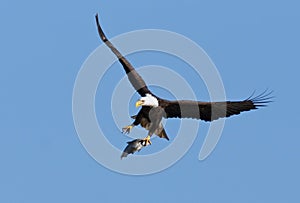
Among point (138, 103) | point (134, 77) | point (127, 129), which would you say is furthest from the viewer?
point (134, 77)

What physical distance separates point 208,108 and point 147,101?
3.63 ft

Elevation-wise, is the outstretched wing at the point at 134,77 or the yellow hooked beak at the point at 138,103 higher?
the outstretched wing at the point at 134,77

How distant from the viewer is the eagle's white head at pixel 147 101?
34497 millimetres

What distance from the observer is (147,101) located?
34562mm

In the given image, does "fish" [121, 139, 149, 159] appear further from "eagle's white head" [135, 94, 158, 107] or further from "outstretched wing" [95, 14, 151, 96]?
"outstretched wing" [95, 14, 151, 96]

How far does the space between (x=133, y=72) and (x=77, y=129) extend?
1.47 metres

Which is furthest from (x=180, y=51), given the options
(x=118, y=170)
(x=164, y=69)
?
(x=118, y=170)

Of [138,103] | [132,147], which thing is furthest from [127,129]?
[132,147]

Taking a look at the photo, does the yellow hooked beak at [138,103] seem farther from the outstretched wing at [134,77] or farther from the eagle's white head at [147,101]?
the outstretched wing at [134,77]

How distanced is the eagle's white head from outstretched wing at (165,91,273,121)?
277 mm

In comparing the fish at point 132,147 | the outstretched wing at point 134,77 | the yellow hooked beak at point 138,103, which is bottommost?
the fish at point 132,147

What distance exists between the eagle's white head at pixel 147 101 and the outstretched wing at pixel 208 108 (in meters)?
0.28

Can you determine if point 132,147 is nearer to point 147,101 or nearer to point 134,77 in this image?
point 147,101

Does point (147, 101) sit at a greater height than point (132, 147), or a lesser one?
greater
